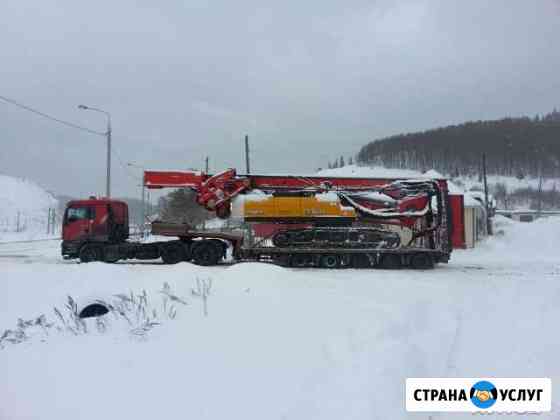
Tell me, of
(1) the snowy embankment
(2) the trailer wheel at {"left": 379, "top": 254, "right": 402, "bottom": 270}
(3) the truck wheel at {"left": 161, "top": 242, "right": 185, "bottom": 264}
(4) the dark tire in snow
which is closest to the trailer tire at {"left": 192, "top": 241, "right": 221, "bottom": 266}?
(3) the truck wheel at {"left": 161, "top": 242, "right": 185, "bottom": 264}

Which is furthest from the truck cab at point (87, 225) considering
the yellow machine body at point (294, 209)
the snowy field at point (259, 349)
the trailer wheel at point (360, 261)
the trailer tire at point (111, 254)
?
the trailer wheel at point (360, 261)

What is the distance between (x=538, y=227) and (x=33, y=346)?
38.3m

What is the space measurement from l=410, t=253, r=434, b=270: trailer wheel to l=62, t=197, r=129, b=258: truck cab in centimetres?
1079

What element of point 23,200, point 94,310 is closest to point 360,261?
point 94,310

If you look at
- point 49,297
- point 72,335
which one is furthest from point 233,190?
point 72,335

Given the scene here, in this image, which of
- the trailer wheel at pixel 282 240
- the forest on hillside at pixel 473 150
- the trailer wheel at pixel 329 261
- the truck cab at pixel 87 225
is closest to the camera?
the trailer wheel at pixel 329 261

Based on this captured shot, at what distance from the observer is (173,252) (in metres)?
15.9

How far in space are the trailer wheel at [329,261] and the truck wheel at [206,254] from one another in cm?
363

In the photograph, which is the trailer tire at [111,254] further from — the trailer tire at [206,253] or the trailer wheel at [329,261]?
the trailer wheel at [329,261]

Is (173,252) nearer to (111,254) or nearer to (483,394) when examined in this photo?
(111,254)

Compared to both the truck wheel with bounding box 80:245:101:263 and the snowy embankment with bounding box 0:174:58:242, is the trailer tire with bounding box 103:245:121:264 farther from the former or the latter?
the snowy embankment with bounding box 0:174:58:242

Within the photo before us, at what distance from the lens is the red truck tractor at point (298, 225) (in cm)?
1540

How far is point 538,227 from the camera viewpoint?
35.7 meters

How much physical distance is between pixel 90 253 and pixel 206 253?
164 inches
